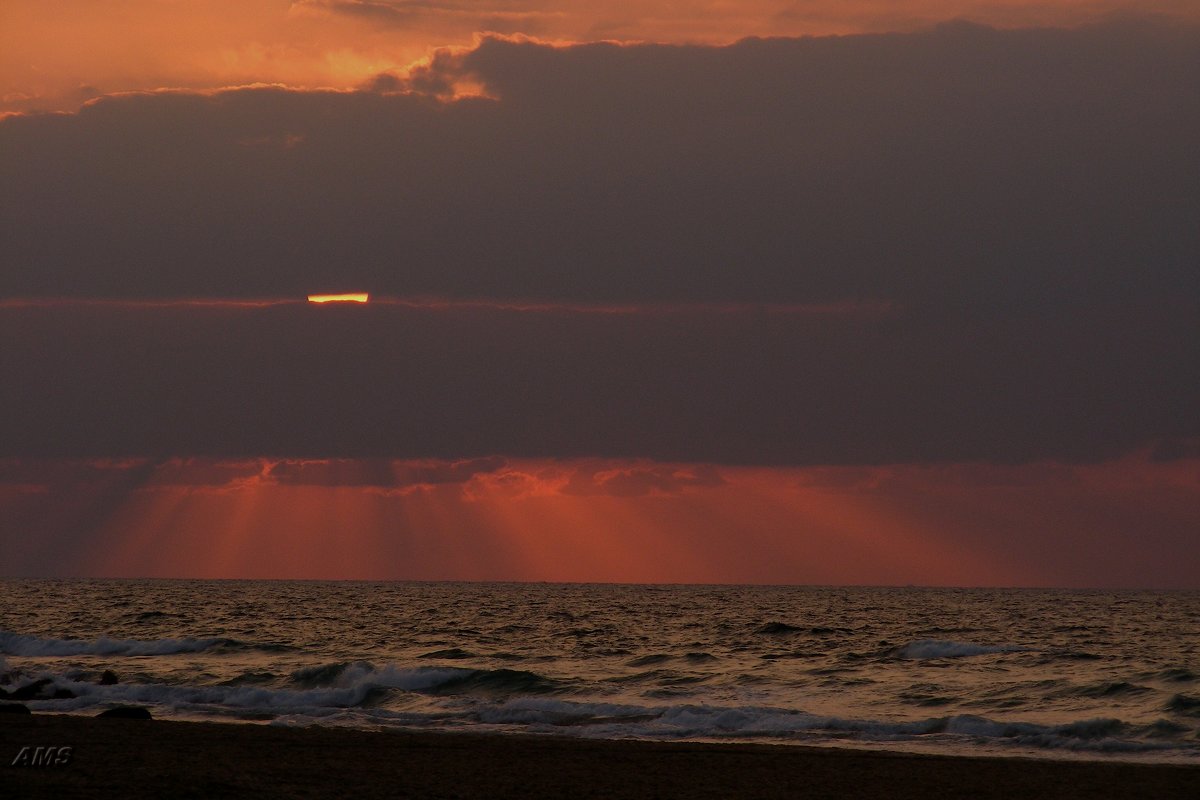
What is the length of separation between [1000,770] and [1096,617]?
215 feet

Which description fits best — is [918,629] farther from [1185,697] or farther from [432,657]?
[1185,697]

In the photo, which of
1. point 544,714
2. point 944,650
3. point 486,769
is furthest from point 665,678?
point 486,769

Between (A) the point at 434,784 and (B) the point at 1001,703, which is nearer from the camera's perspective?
(A) the point at 434,784

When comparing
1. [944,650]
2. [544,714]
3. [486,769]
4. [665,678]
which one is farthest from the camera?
[944,650]

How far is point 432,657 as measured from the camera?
47.8 metres

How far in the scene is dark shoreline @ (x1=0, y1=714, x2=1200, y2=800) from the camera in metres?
17.7

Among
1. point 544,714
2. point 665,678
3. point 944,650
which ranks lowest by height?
point 544,714

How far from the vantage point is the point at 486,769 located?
821 inches

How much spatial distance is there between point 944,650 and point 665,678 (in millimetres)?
14502

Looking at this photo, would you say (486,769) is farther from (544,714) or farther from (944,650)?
(944,650)

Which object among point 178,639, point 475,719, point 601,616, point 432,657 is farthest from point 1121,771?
point 601,616

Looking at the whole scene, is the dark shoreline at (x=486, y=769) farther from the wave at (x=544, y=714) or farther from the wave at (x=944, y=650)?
the wave at (x=944, y=650)

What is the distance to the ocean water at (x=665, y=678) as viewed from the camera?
1174 inches

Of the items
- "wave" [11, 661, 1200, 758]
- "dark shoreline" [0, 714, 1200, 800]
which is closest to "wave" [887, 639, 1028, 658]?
"wave" [11, 661, 1200, 758]
